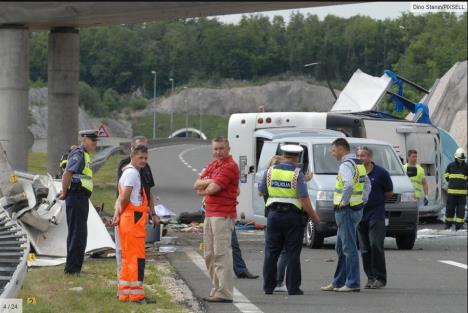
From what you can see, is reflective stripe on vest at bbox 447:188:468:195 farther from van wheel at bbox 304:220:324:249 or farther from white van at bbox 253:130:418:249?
van wheel at bbox 304:220:324:249

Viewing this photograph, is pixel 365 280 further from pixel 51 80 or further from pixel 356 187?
pixel 51 80

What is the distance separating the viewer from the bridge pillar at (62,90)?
30609mm

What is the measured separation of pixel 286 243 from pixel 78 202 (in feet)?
8.43

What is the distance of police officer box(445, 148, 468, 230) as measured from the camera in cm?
2461

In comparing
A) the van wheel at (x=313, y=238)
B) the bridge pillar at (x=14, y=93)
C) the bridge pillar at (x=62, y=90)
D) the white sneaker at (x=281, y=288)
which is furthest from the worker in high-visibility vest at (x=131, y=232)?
the bridge pillar at (x=62, y=90)

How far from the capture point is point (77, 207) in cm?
1431

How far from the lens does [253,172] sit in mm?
22938

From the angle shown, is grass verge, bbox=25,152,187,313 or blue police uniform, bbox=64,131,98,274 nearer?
grass verge, bbox=25,152,187,313

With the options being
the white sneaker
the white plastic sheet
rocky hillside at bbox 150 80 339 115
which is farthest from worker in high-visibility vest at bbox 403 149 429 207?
rocky hillside at bbox 150 80 339 115

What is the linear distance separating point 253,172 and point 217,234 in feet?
33.5

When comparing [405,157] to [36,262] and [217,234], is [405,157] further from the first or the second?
[217,234]

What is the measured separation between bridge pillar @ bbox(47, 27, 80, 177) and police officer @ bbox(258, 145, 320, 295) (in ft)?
58.1

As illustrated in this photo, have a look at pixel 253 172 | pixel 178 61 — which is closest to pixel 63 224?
pixel 253 172

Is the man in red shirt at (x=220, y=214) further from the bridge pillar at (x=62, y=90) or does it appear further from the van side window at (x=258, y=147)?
the bridge pillar at (x=62, y=90)
